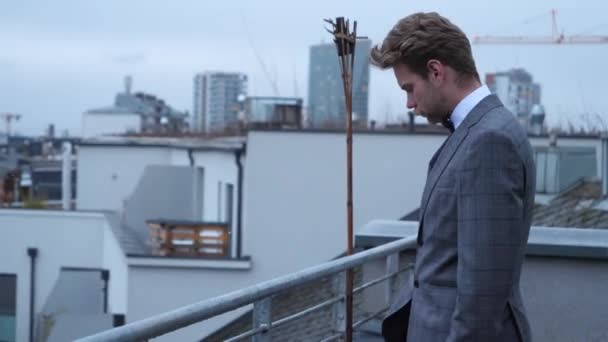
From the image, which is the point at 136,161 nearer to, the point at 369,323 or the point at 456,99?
Answer: the point at 369,323

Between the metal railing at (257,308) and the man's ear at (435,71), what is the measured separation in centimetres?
93

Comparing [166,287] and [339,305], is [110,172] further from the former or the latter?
[339,305]

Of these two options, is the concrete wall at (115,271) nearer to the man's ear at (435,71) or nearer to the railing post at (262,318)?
the railing post at (262,318)

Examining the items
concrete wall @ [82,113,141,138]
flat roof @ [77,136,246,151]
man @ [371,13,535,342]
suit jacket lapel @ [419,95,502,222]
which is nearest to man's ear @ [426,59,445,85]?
man @ [371,13,535,342]

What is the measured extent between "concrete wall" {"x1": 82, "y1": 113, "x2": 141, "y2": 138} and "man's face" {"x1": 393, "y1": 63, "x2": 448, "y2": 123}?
1833 inches

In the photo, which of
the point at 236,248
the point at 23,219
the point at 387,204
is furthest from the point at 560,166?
the point at 23,219

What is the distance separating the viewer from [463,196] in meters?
2.49

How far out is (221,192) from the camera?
25.9 m

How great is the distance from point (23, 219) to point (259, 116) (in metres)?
6.68

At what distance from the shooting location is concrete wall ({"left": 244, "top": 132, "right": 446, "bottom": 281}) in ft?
76.9

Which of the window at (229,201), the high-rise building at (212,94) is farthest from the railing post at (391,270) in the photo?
the high-rise building at (212,94)

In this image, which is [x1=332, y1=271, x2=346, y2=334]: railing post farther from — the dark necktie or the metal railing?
the dark necktie

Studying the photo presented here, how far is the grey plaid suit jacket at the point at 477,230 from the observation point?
2445 millimetres

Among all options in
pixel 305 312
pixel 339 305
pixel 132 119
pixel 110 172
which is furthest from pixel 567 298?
pixel 132 119
